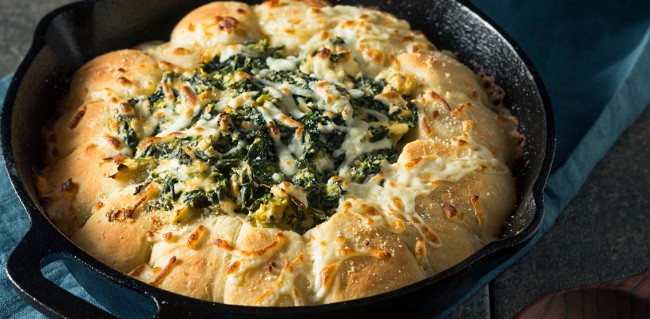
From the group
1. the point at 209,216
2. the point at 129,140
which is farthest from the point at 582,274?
the point at 129,140

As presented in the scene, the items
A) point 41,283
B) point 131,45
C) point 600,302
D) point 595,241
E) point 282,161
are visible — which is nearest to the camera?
point 41,283

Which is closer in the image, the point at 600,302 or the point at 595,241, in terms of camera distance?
the point at 600,302

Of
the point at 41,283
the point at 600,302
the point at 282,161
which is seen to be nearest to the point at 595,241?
the point at 600,302

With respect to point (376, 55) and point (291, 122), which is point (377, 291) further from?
point (376, 55)

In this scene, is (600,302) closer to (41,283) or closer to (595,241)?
(595,241)

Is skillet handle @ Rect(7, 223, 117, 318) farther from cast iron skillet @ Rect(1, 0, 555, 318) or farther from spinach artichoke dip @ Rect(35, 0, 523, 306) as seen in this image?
spinach artichoke dip @ Rect(35, 0, 523, 306)

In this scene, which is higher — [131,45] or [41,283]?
[41,283]

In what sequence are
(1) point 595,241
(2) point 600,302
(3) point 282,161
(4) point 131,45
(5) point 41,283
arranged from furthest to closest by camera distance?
(4) point 131,45
(1) point 595,241
(3) point 282,161
(2) point 600,302
(5) point 41,283

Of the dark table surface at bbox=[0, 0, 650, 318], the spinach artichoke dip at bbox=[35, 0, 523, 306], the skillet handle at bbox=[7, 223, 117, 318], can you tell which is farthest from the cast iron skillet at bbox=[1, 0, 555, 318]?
the dark table surface at bbox=[0, 0, 650, 318]

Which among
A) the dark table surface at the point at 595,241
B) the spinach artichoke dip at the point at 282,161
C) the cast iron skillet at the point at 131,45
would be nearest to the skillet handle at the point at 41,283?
the cast iron skillet at the point at 131,45
